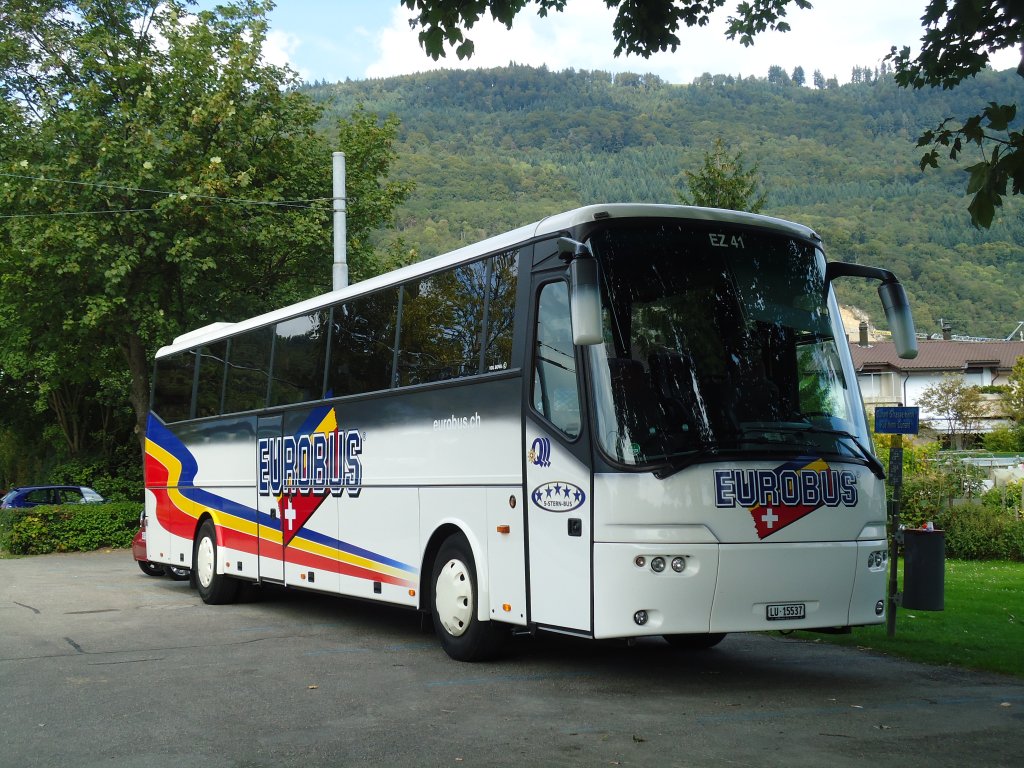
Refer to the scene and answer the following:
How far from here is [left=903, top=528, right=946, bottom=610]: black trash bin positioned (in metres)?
12.8

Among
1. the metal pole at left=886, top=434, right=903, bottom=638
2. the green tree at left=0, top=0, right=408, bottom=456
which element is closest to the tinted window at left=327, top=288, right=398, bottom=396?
the metal pole at left=886, top=434, right=903, bottom=638

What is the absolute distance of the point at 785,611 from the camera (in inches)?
352

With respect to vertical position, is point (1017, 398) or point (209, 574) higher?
point (1017, 398)

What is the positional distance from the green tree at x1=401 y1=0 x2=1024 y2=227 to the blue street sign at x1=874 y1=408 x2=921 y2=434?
99.0 inches

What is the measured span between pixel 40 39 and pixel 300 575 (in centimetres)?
2198

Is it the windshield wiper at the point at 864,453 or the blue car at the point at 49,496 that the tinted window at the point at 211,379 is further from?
the blue car at the point at 49,496

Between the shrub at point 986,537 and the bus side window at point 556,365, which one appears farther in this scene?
the shrub at point 986,537

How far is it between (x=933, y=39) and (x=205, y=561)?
11346mm

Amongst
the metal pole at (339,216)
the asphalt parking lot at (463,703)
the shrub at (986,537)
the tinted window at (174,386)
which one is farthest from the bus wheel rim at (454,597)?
the shrub at (986,537)

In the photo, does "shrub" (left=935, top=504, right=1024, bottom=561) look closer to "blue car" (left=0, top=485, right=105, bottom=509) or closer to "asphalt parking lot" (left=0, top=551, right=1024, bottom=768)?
"asphalt parking lot" (left=0, top=551, right=1024, bottom=768)

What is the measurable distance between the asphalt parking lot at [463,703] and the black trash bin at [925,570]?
1.40m

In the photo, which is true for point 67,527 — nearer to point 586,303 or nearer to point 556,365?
point 556,365

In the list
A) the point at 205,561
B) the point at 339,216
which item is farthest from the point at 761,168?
the point at 205,561

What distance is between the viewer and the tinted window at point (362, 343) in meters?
12.2
